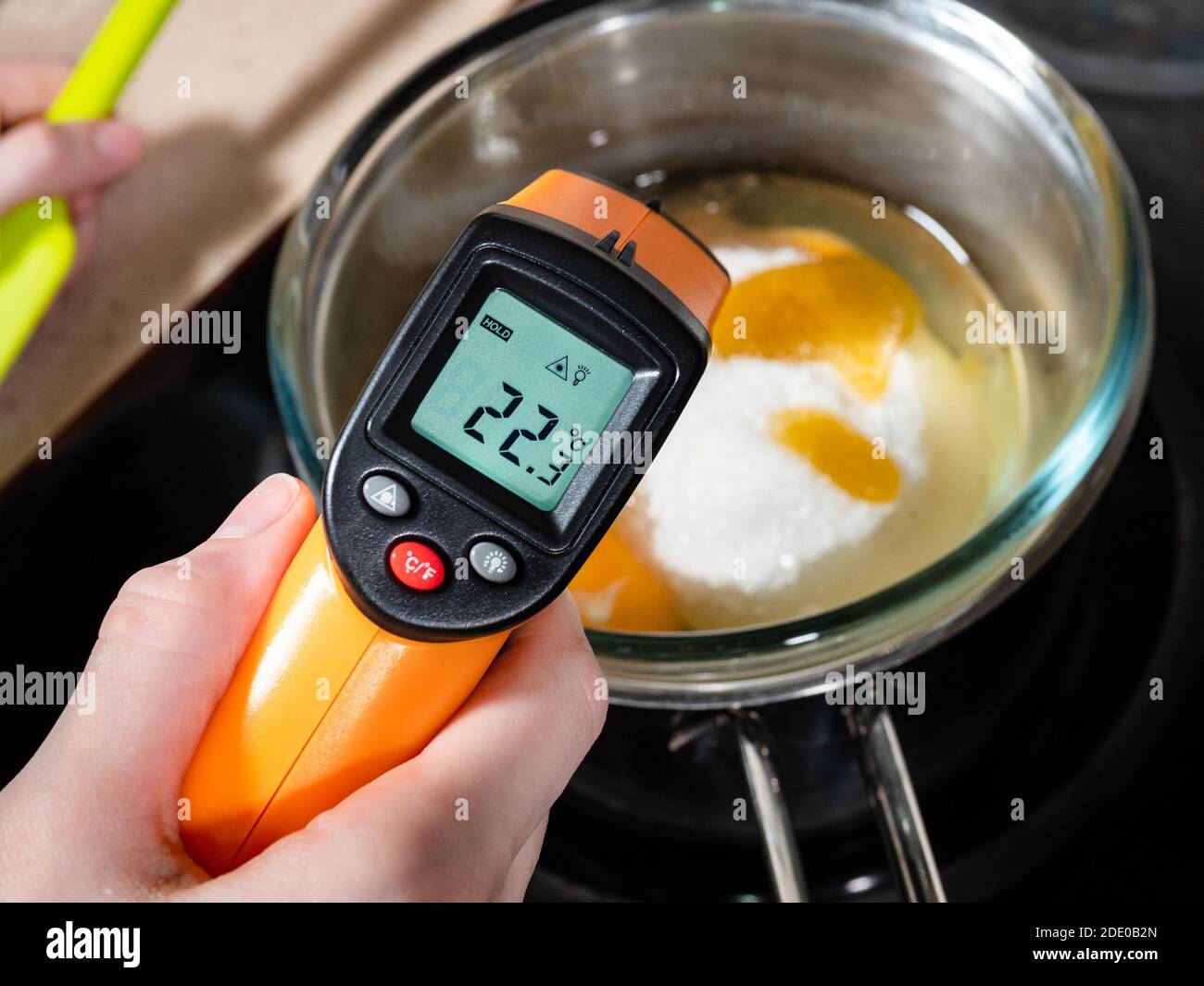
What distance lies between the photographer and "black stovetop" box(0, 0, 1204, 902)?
70cm

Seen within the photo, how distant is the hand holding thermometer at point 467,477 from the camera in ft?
1.54

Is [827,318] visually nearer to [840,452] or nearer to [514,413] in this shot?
[840,452]

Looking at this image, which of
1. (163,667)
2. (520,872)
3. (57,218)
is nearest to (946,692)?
(520,872)

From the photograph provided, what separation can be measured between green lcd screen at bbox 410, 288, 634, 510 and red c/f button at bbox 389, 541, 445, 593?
44mm

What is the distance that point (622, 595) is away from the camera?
68 centimetres

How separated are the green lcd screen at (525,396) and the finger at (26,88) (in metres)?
0.59

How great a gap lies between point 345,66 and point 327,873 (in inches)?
28.8

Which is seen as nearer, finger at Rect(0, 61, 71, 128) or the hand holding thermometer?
the hand holding thermometer

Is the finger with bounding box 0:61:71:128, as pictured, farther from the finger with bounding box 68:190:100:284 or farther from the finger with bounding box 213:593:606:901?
the finger with bounding box 213:593:606:901

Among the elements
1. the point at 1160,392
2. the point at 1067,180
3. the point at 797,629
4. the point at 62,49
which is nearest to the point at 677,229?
the point at 797,629

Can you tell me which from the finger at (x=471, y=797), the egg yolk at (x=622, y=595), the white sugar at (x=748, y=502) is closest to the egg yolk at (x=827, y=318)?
the white sugar at (x=748, y=502)

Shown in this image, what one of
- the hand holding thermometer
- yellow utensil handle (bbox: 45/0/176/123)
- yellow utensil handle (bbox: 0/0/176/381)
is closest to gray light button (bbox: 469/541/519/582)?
the hand holding thermometer

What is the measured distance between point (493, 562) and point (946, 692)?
14.8 inches

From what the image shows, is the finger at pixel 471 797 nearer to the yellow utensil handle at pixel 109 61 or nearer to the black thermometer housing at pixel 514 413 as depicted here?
the black thermometer housing at pixel 514 413
